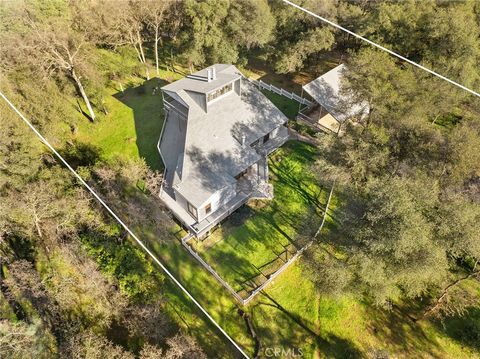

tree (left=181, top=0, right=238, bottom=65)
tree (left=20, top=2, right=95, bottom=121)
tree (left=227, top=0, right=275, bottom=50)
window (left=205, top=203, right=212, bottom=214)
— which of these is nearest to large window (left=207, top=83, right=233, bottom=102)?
window (left=205, top=203, right=212, bottom=214)

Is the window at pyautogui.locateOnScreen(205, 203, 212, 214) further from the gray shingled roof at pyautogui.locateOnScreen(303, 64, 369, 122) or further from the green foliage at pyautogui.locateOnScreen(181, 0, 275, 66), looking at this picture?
the green foliage at pyautogui.locateOnScreen(181, 0, 275, 66)

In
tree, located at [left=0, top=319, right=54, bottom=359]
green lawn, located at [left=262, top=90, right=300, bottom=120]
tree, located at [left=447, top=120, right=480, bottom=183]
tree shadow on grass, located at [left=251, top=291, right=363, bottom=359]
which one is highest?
tree, located at [left=447, top=120, right=480, bottom=183]

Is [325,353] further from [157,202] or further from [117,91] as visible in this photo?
[117,91]

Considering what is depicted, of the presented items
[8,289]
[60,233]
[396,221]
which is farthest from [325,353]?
[8,289]

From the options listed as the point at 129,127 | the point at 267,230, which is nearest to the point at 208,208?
the point at 267,230

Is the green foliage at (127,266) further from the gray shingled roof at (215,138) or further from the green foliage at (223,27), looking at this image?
the green foliage at (223,27)

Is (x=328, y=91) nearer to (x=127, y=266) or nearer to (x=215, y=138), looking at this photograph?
(x=215, y=138)

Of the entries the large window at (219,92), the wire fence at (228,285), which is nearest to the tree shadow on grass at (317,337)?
the wire fence at (228,285)
